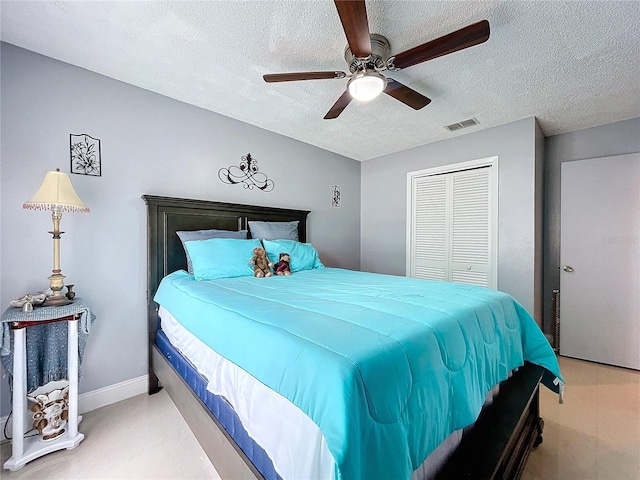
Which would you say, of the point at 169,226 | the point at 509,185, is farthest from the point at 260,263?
the point at 509,185

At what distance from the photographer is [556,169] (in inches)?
129

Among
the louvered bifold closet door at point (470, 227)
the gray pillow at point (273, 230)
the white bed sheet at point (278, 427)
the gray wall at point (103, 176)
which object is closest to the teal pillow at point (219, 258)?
the gray pillow at point (273, 230)

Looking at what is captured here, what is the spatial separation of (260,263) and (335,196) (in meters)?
1.99

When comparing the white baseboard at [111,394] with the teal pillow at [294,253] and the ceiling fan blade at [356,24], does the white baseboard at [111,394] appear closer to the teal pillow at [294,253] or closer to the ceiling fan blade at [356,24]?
the teal pillow at [294,253]

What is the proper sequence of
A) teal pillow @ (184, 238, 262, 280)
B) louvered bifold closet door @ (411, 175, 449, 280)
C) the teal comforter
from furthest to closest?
louvered bifold closet door @ (411, 175, 449, 280)
teal pillow @ (184, 238, 262, 280)
the teal comforter

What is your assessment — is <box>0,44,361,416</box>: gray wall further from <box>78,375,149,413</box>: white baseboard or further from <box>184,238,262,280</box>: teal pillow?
<box>184,238,262,280</box>: teal pillow

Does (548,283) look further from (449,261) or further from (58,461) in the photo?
(58,461)

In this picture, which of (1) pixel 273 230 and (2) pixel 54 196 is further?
(1) pixel 273 230

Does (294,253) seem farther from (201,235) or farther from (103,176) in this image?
(103,176)

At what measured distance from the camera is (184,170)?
8.17 feet

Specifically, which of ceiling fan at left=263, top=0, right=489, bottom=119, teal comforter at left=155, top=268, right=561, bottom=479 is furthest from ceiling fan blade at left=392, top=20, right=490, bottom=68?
teal comforter at left=155, top=268, right=561, bottom=479

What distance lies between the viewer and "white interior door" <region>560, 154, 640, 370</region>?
271 cm

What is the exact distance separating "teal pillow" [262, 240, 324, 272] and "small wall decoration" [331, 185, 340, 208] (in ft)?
4.25

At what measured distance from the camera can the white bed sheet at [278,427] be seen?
77 centimetres
